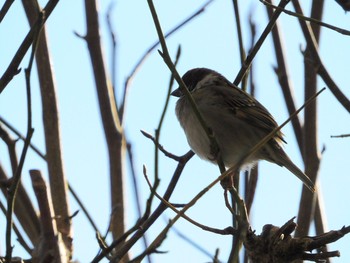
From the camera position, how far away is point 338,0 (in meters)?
2.28

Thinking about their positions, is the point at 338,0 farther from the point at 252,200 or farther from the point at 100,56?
the point at 100,56

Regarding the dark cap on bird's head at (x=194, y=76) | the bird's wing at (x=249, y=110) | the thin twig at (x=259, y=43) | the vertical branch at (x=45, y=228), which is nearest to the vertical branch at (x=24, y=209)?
the vertical branch at (x=45, y=228)

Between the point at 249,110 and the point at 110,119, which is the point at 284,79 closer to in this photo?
the point at 249,110

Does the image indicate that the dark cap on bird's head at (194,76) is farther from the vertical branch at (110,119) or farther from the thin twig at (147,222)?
the thin twig at (147,222)

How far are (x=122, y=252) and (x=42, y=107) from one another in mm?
1474

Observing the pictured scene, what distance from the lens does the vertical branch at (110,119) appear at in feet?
12.1

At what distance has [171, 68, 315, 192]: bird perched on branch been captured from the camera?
14.1 ft

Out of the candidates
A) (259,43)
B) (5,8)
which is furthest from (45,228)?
(259,43)

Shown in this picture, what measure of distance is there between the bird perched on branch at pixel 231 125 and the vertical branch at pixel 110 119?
0.52m

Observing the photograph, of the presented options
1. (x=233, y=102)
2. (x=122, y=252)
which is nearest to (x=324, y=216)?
(x=233, y=102)

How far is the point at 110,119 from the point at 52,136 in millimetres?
667

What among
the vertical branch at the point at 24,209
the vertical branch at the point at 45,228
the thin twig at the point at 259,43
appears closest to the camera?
the vertical branch at the point at 45,228

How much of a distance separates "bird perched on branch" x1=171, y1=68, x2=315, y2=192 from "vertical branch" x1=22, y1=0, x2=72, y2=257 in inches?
41.1

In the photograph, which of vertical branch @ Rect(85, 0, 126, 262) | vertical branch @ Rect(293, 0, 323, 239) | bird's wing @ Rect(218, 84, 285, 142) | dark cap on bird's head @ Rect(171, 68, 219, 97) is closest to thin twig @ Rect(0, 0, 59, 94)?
vertical branch @ Rect(85, 0, 126, 262)
